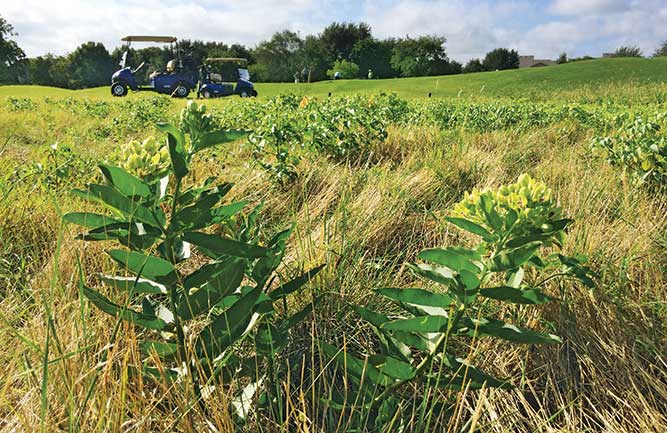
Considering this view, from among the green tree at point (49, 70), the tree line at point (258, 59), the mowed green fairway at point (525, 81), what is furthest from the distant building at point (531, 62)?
the green tree at point (49, 70)

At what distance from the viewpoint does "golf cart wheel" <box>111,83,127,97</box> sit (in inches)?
746

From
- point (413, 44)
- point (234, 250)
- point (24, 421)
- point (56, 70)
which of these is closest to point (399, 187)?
point (234, 250)

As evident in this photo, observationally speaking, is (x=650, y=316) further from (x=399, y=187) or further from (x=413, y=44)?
(x=413, y=44)

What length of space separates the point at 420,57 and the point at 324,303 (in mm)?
49216

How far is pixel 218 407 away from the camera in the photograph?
3.20 feet

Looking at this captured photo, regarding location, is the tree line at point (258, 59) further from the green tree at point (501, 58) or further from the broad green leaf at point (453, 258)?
the broad green leaf at point (453, 258)

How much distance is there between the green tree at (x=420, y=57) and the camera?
44719mm

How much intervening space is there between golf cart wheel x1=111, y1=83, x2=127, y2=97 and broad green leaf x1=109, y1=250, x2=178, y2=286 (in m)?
20.5

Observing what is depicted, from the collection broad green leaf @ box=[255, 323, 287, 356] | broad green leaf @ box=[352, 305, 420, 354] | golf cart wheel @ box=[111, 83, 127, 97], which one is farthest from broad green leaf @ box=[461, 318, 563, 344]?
golf cart wheel @ box=[111, 83, 127, 97]

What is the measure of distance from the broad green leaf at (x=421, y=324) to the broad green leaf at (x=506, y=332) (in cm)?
6

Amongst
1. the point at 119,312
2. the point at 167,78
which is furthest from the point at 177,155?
the point at 167,78

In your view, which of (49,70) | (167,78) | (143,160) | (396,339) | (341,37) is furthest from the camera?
(341,37)

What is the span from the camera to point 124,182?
0.91m

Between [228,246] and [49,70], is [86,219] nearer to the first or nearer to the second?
[228,246]
